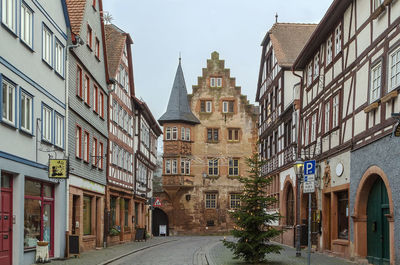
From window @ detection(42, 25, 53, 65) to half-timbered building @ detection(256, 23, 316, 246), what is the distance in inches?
525

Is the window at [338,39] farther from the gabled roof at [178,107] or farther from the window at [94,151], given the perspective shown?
the gabled roof at [178,107]

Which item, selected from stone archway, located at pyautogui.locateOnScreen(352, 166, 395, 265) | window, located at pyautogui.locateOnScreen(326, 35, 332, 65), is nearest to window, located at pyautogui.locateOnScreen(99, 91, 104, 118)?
window, located at pyautogui.locateOnScreen(326, 35, 332, 65)

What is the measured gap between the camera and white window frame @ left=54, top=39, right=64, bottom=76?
2189 centimetres

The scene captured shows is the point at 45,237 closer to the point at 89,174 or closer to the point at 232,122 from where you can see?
the point at 89,174

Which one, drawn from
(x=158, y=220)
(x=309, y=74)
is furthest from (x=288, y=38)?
(x=158, y=220)

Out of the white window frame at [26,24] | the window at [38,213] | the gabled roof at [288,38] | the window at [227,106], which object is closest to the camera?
the white window frame at [26,24]

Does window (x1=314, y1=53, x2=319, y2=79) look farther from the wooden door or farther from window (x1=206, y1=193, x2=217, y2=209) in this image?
window (x1=206, y1=193, x2=217, y2=209)

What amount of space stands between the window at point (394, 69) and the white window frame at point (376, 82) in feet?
2.90

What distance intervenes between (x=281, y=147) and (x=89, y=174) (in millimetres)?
12687

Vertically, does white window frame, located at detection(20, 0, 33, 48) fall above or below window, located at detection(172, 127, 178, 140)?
above

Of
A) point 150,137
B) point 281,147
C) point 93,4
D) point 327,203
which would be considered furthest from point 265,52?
point 327,203

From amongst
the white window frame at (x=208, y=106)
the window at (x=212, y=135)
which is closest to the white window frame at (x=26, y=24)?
the window at (x=212, y=135)

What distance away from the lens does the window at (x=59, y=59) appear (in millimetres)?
22017

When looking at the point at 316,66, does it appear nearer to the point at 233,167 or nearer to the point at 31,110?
the point at 31,110
